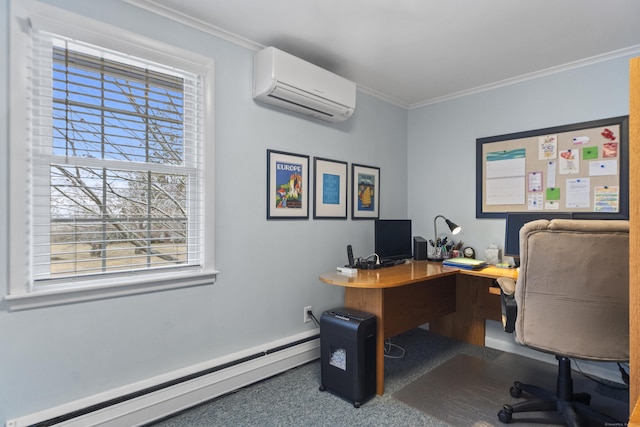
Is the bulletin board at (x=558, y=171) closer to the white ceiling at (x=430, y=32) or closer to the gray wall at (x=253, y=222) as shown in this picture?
the gray wall at (x=253, y=222)

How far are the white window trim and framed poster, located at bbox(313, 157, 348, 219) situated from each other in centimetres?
127

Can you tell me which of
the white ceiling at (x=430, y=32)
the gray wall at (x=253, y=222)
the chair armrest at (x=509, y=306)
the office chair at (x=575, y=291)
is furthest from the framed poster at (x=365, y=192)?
the office chair at (x=575, y=291)

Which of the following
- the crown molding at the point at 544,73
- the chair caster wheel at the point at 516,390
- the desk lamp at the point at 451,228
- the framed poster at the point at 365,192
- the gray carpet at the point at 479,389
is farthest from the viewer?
the framed poster at the point at 365,192

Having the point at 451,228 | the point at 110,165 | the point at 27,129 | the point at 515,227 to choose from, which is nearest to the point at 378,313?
the point at 451,228

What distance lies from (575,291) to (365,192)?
1.89 metres

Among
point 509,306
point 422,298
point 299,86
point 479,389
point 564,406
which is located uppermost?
point 299,86

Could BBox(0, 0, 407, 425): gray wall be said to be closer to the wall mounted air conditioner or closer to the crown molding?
the wall mounted air conditioner

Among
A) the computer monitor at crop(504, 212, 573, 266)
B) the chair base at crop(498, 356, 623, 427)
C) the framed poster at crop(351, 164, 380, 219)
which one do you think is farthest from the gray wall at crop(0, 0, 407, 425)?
the chair base at crop(498, 356, 623, 427)

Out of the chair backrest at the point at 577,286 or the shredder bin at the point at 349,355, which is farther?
the shredder bin at the point at 349,355

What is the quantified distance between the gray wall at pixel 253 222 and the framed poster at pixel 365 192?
9 cm

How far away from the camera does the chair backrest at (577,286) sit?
1604mm

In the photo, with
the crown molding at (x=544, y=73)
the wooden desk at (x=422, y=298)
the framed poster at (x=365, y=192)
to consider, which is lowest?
the wooden desk at (x=422, y=298)

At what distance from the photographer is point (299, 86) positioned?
2.43 m

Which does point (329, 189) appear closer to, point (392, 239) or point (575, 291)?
point (392, 239)
